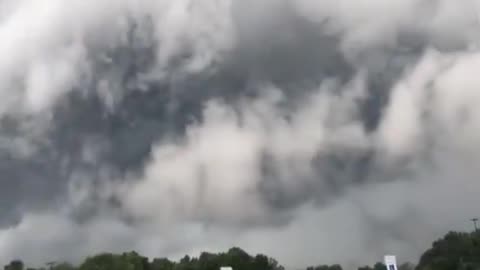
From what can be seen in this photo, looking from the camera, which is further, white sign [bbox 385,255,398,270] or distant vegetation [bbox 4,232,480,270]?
distant vegetation [bbox 4,232,480,270]

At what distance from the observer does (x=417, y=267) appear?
18288 cm

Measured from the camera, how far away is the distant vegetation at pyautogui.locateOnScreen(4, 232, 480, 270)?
152 m

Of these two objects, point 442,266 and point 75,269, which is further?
point 442,266

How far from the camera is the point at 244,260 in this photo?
178000mm

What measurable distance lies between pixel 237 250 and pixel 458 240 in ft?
176

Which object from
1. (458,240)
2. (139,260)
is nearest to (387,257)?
(139,260)

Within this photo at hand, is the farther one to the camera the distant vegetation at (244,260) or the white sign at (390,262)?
the distant vegetation at (244,260)

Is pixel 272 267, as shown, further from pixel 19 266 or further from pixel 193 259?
pixel 19 266

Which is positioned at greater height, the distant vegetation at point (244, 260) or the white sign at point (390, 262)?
the distant vegetation at point (244, 260)

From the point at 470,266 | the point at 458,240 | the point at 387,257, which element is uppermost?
the point at 458,240

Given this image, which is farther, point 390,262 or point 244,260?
point 244,260

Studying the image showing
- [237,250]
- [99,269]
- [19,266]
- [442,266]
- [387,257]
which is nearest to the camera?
[387,257]

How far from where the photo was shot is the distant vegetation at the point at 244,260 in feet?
499

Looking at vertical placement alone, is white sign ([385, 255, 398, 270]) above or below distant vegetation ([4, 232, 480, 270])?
below
